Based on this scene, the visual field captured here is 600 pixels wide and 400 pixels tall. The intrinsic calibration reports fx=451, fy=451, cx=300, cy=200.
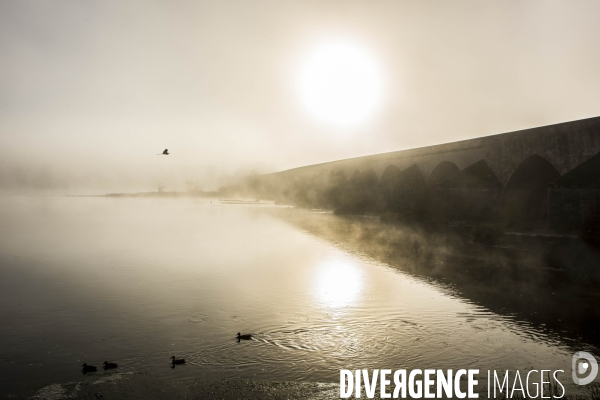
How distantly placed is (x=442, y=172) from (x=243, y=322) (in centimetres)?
4134

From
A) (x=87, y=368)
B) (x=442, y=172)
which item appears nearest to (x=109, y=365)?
(x=87, y=368)

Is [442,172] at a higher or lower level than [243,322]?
higher

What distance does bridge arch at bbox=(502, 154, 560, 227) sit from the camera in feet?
116

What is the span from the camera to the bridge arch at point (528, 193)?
116 ft

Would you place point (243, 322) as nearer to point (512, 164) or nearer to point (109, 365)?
point (109, 365)

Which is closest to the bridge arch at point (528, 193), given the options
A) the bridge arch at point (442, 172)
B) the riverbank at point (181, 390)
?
the bridge arch at point (442, 172)

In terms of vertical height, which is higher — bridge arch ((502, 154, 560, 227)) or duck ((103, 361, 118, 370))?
bridge arch ((502, 154, 560, 227))

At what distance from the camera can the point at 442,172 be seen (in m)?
50.3

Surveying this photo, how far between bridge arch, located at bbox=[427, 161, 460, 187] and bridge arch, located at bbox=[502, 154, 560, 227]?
34.5ft

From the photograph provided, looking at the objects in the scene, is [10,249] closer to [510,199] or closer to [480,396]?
[480,396]

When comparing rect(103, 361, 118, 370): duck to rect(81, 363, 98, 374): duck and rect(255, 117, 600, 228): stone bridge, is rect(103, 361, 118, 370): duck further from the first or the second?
rect(255, 117, 600, 228): stone bridge

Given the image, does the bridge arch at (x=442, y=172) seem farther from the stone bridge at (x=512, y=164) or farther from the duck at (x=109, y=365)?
the duck at (x=109, y=365)

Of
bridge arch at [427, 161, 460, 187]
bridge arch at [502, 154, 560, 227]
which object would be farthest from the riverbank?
bridge arch at [427, 161, 460, 187]

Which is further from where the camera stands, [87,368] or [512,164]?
[512,164]
